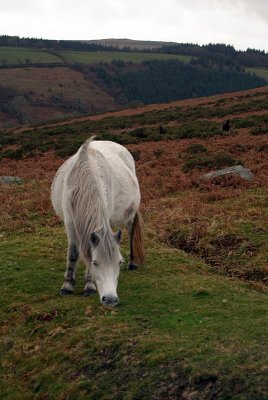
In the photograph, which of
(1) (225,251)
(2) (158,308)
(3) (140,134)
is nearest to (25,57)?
(3) (140,134)

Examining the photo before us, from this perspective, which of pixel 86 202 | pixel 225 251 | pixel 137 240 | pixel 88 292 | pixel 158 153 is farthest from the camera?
pixel 158 153

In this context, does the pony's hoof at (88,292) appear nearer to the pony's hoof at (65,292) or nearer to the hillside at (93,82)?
the pony's hoof at (65,292)

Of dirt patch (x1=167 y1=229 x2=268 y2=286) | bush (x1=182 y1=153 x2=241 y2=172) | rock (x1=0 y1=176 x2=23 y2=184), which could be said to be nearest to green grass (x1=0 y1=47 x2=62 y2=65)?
rock (x1=0 y1=176 x2=23 y2=184)

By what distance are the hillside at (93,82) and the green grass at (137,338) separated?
114 meters

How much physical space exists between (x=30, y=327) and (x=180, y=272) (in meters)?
3.59

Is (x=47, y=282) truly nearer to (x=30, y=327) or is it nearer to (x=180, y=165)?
(x=30, y=327)

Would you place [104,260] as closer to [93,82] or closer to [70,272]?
[70,272]

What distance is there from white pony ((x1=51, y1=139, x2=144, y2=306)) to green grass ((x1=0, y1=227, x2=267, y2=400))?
0.61 metres

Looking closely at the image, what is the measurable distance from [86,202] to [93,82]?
166 m

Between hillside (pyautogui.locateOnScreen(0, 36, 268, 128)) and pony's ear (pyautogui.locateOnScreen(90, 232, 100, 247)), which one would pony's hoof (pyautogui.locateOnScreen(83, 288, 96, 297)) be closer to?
pony's ear (pyautogui.locateOnScreen(90, 232, 100, 247))

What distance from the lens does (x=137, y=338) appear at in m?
6.78

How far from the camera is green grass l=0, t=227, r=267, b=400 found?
18.4 ft

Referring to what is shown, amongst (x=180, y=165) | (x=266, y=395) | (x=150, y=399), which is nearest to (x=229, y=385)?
(x=266, y=395)

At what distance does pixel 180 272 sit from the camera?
33.7 ft
